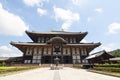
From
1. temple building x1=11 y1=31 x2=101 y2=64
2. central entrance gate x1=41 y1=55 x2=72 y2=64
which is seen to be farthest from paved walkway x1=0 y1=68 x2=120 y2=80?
central entrance gate x1=41 y1=55 x2=72 y2=64

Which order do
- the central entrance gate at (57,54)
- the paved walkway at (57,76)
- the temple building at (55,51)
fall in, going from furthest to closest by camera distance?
1. the central entrance gate at (57,54)
2. the temple building at (55,51)
3. the paved walkway at (57,76)

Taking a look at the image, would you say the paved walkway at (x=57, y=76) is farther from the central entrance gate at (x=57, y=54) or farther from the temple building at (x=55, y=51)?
the central entrance gate at (x=57, y=54)

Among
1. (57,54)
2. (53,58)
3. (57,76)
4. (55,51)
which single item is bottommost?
(57,76)

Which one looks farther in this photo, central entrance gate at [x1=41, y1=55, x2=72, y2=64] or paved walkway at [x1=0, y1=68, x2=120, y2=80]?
central entrance gate at [x1=41, y1=55, x2=72, y2=64]

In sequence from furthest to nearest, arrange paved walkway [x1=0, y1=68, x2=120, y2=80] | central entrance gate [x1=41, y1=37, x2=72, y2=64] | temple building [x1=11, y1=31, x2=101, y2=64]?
central entrance gate [x1=41, y1=37, x2=72, y2=64]
temple building [x1=11, y1=31, x2=101, y2=64]
paved walkway [x1=0, y1=68, x2=120, y2=80]

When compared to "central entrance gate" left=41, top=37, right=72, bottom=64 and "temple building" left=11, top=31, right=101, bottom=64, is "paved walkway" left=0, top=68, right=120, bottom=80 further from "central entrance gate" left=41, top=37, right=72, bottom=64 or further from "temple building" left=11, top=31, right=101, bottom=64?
"central entrance gate" left=41, top=37, right=72, bottom=64

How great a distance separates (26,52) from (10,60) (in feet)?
18.2

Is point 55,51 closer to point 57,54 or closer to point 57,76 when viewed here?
point 57,54

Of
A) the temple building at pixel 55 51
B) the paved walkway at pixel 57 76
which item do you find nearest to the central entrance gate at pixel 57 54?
the temple building at pixel 55 51

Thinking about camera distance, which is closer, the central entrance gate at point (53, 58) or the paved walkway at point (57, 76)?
the paved walkway at point (57, 76)

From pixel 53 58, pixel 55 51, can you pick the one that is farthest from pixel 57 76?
pixel 55 51

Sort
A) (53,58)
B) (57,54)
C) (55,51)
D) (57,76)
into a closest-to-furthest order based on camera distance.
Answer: (57,76), (53,58), (57,54), (55,51)

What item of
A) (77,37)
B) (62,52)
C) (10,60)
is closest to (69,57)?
(62,52)

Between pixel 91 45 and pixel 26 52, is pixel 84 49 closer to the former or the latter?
pixel 91 45
